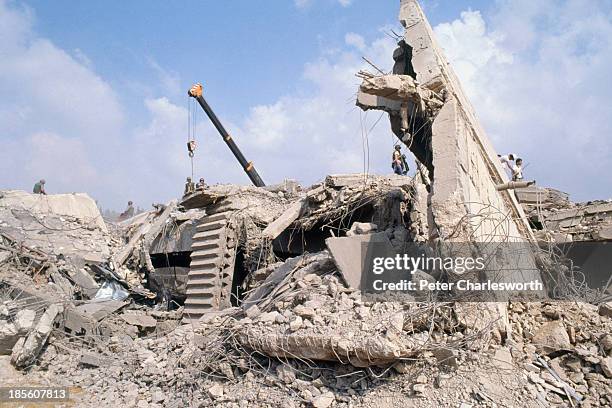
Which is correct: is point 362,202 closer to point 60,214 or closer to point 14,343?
point 14,343

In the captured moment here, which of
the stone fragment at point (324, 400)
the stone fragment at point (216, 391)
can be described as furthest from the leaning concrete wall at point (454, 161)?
the stone fragment at point (216, 391)

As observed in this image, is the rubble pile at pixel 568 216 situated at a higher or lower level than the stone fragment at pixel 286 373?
higher

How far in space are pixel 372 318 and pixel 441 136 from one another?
207cm

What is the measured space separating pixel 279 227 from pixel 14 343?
435 centimetres

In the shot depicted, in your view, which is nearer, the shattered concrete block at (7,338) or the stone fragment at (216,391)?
the stone fragment at (216,391)

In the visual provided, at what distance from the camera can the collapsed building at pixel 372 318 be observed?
11.8 ft

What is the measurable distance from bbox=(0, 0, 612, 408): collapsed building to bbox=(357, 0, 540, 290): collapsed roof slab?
20mm

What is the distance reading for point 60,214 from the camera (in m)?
13.6

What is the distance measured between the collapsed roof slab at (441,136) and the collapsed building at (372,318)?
0.07 feet

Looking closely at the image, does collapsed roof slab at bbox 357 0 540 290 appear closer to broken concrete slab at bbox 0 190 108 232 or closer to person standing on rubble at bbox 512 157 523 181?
person standing on rubble at bbox 512 157 523 181

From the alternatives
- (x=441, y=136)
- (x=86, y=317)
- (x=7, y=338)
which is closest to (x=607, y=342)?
(x=441, y=136)

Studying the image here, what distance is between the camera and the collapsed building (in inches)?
142

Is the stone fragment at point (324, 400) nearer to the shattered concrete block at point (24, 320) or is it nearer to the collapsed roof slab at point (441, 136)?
the collapsed roof slab at point (441, 136)

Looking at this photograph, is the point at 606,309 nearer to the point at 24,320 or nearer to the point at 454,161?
the point at 454,161
